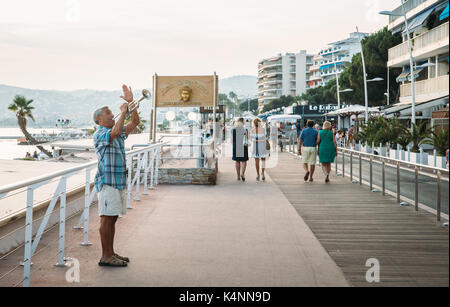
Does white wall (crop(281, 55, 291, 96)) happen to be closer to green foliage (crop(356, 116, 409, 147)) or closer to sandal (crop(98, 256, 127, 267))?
green foliage (crop(356, 116, 409, 147))

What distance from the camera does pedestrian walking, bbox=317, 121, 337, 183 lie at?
11547 millimetres

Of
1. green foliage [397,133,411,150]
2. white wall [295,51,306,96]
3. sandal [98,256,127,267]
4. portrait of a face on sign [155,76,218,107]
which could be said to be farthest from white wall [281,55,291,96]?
sandal [98,256,127,267]

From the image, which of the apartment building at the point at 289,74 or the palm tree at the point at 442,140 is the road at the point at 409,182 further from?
the apartment building at the point at 289,74

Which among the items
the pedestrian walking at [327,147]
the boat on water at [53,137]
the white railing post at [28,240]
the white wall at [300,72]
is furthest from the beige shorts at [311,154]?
the white wall at [300,72]

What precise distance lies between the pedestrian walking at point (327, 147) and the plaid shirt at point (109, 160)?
25.9ft

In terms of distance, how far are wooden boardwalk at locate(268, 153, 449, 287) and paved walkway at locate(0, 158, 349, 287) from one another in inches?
8.5

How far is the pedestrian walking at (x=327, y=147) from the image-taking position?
1155cm

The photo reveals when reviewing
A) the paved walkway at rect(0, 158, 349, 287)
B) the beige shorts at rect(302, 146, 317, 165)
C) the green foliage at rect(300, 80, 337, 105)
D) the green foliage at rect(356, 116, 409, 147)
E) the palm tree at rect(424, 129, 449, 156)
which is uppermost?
the green foliage at rect(300, 80, 337, 105)

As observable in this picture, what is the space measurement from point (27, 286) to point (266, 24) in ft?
15.4

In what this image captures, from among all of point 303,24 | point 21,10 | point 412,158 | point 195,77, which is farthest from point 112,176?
point 412,158

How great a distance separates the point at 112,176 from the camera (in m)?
4.31

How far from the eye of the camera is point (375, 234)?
5844 millimetres

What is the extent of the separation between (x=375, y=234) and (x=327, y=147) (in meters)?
5.88
